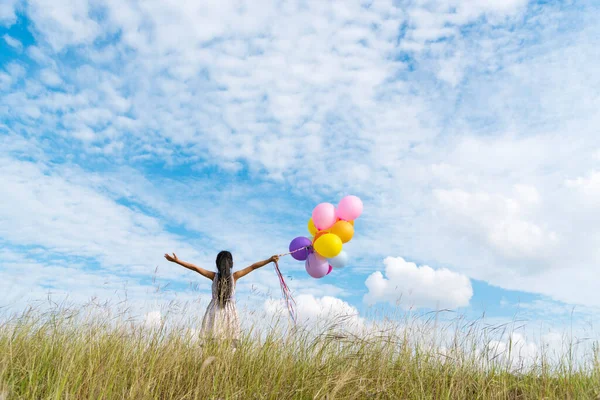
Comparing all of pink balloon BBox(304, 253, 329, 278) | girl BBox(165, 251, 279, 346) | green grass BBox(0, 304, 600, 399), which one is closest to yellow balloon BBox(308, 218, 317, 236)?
pink balloon BBox(304, 253, 329, 278)

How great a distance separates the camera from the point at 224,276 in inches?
285

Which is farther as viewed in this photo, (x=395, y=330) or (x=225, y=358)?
(x=395, y=330)

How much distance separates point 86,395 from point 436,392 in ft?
10.7

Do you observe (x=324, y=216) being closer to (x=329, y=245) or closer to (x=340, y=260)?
(x=329, y=245)

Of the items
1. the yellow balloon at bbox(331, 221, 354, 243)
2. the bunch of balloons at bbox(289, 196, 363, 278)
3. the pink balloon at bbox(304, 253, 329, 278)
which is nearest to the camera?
the bunch of balloons at bbox(289, 196, 363, 278)

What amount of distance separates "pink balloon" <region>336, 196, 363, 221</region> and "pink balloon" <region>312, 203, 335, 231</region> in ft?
0.50

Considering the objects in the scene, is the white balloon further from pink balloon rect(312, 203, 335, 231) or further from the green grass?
the green grass

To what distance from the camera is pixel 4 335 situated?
5.29 m

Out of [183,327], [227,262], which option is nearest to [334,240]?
[227,262]

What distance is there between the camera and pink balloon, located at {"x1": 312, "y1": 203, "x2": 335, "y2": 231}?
24.2ft

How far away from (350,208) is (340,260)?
88 centimetres

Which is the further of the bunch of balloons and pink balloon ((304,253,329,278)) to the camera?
pink balloon ((304,253,329,278))

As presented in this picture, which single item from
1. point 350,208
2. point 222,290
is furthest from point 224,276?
point 350,208

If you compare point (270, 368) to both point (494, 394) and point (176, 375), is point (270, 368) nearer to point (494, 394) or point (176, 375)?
point (176, 375)
